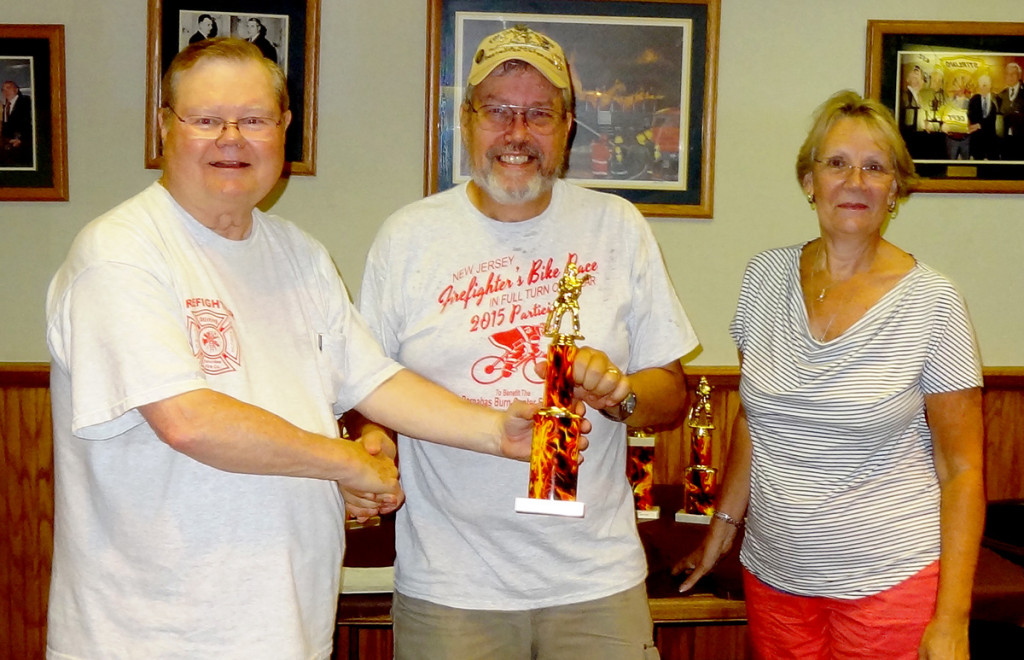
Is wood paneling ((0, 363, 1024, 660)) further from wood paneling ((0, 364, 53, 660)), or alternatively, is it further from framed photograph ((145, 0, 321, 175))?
framed photograph ((145, 0, 321, 175))

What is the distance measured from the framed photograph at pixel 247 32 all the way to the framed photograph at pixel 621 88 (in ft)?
1.25

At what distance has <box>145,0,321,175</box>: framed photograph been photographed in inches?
117

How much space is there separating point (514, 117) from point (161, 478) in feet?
3.16

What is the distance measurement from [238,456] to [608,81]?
2029 millimetres

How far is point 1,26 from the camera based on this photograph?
3.00m

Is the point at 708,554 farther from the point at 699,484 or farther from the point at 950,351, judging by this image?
the point at 950,351

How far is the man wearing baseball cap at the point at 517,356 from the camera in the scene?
1.81 meters

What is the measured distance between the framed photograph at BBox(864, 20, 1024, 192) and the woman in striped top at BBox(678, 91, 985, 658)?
123 cm

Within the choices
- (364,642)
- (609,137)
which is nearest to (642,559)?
(364,642)

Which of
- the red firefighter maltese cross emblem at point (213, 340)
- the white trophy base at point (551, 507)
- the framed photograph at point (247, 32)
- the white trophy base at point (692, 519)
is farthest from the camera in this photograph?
the framed photograph at point (247, 32)

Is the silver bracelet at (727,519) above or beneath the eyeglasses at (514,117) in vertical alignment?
beneath

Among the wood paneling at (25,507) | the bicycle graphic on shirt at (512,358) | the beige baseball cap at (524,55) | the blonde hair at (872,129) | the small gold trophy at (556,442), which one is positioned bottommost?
the wood paneling at (25,507)

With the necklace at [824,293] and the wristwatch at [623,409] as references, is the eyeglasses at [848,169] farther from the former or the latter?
the wristwatch at [623,409]

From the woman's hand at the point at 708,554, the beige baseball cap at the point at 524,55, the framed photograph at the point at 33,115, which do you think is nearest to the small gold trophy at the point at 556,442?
the beige baseball cap at the point at 524,55
